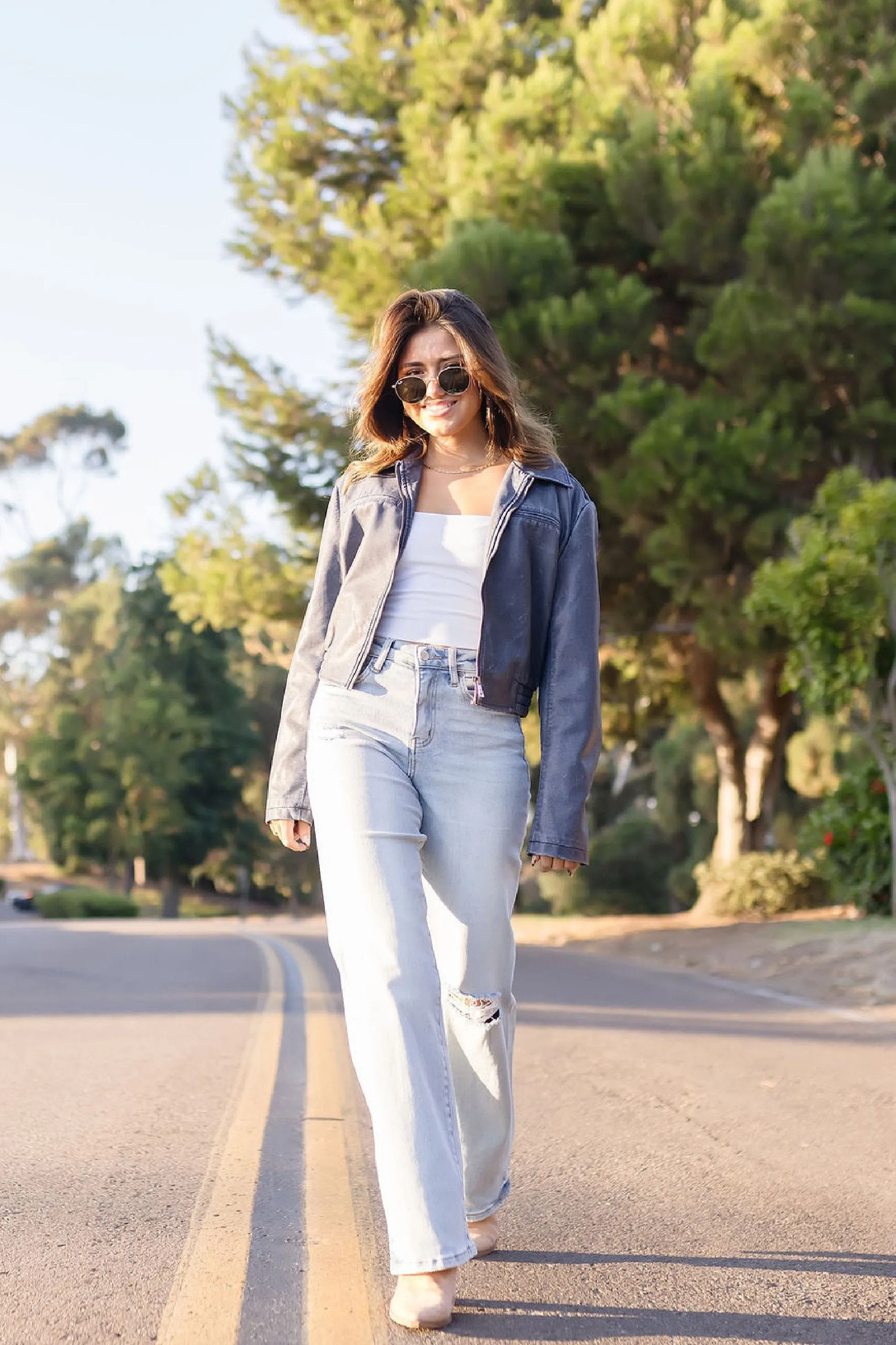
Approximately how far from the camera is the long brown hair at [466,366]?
3.65 metres

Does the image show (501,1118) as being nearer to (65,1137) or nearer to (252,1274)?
(252,1274)

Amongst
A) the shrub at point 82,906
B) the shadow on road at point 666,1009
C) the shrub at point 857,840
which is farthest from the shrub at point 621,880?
the shadow on road at point 666,1009

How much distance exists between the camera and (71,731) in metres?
50.1

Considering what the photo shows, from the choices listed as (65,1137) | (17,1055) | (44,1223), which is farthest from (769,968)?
(44,1223)

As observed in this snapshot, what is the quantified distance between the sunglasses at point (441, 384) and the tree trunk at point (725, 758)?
674 inches

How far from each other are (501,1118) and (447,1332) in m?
0.55

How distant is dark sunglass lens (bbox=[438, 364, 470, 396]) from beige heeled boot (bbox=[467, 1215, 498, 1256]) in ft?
6.15

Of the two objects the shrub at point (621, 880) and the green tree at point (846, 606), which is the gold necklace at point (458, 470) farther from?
Result: the shrub at point (621, 880)

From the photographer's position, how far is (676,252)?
642 inches

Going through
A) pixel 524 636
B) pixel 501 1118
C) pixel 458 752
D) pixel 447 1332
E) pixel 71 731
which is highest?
pixel 71 731

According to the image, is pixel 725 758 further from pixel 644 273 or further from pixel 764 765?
pixel 644 273

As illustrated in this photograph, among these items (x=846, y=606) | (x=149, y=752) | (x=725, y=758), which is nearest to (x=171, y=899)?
(x=149, y=752)

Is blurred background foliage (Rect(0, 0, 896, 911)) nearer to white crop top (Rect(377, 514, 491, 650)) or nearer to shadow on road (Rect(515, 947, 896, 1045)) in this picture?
shadow on road (Rect(515, 947, 896, 1045))

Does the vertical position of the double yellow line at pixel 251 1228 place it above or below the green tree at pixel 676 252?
below
